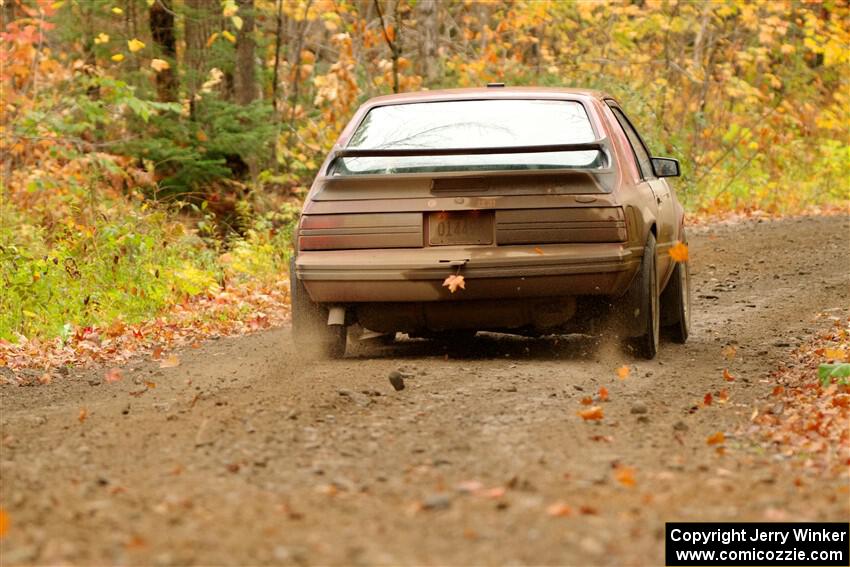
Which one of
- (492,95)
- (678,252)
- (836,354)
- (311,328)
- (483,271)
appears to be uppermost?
(492,95)

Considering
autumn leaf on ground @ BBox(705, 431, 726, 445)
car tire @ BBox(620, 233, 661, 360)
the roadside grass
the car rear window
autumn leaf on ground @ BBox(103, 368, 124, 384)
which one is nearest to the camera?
autumn leaf on ground @ BBox(705, 431, 726, 445)

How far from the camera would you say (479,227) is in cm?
709

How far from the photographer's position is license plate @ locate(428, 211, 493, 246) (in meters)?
7.08

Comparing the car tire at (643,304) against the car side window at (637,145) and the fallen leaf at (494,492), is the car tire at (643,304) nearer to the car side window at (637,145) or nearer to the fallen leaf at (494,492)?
the car side window at (637,145)

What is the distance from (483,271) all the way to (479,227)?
0.89ft

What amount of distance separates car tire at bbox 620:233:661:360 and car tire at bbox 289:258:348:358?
174 centimetres

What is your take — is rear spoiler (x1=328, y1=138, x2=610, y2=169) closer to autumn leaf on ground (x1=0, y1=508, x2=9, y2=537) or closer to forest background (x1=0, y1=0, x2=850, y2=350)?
forest background (x1=0, y1=0, x2=850, y2=350)

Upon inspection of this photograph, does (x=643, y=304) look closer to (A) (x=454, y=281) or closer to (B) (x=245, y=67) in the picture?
(A) (x=454, y=281)

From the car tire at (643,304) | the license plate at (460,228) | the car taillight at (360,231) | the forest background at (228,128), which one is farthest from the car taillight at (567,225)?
the forest background at (228,128)

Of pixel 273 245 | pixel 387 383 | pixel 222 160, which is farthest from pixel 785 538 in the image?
pixel 222 160

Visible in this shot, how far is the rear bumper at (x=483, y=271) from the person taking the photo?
22.9 feet

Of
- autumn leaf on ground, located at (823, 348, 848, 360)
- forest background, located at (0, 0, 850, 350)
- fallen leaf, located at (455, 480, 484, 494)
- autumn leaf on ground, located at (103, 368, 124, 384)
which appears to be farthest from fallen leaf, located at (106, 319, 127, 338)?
fallen leaf, located at (455, 480, 484, 494)

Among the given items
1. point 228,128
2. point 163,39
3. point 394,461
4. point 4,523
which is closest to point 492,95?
point 394,461

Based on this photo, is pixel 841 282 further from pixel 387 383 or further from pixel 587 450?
pixel 587 450
